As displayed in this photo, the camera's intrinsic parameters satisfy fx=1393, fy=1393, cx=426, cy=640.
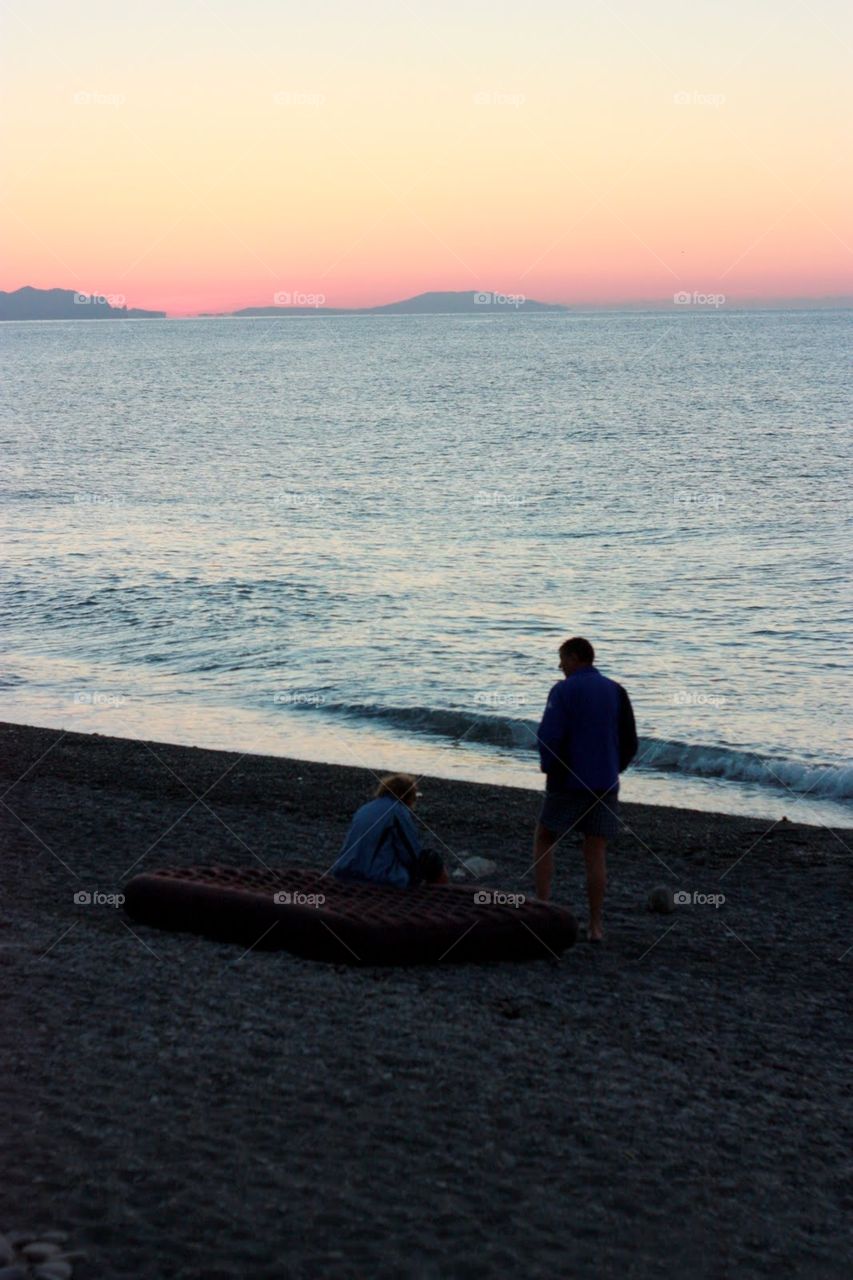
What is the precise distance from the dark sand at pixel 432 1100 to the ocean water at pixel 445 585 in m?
6.87

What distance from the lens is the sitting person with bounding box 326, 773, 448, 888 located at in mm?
8539

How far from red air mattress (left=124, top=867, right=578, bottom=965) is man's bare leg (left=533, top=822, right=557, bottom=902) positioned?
0.52 metres

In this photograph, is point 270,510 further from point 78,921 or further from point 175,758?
point 78,921

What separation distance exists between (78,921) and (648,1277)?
16.4 feet

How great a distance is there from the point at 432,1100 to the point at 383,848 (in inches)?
106

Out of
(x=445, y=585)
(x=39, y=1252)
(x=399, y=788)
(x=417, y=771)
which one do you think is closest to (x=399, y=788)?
(x=399, y=788)

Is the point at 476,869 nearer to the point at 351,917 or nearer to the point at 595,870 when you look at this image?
the point at 595,870

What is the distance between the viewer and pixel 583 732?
335 inches

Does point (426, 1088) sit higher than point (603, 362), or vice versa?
point (603, 362)

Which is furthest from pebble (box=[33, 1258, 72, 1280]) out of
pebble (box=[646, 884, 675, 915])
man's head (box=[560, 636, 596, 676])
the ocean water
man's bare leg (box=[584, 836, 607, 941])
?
the ocean water

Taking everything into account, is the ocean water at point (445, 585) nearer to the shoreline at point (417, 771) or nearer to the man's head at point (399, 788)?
the shoreline at point (417, 771)

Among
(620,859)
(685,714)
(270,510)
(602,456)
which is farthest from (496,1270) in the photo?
(602,456)

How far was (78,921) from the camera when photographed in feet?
28.7

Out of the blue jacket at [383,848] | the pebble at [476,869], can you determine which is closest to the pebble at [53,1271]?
the blue jacket at [383,848]
